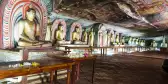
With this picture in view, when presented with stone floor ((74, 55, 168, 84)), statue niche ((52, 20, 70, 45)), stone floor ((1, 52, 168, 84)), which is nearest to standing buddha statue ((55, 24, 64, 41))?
statue niche ((52, 20, 70, 45))

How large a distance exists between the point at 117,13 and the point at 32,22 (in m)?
6.06

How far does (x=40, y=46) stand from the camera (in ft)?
18.1

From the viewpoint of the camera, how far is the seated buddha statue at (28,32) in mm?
5527

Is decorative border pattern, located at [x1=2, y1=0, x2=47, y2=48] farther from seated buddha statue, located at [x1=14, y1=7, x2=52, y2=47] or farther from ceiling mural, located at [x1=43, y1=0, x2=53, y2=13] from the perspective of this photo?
ceiling mural, located at [x1=43, y1=0, x2=53, y2=13]

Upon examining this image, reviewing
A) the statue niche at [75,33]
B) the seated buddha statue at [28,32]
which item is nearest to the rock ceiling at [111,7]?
the statue niche at [75,33]

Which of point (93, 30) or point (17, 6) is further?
point (93, 30)

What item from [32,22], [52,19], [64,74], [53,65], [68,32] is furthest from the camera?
[68,32]

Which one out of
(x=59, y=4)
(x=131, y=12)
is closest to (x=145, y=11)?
(x=131, y=12)

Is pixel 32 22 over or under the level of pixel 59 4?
under

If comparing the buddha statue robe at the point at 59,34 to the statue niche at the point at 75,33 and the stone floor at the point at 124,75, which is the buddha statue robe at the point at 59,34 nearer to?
the statue niche at the point at 75,33

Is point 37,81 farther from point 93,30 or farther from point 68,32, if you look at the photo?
point 93,30

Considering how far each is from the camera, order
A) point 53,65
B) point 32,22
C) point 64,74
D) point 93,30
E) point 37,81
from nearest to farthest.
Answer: point 53,65, point 37,81, point 64,74, point 32,22, point 93,30

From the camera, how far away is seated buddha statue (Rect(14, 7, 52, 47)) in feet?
18.1

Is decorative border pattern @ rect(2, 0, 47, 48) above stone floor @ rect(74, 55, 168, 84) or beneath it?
above
